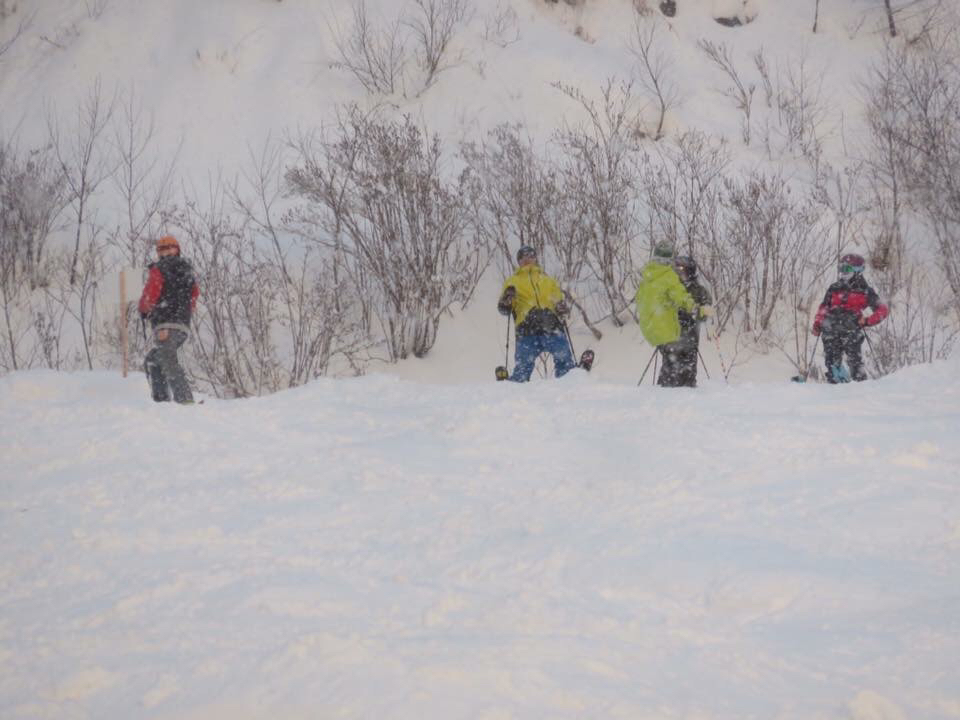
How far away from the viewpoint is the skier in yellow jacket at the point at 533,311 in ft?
28.8

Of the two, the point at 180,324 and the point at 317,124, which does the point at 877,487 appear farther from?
the point at 317,124

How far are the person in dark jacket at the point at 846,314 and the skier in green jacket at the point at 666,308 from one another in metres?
1.39

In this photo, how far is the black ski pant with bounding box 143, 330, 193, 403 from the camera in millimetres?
8031

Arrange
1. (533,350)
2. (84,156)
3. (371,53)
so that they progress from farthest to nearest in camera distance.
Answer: (371,53)
(84,156)
(533,350)

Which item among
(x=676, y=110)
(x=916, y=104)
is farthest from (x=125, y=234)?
(x=916, y=104)

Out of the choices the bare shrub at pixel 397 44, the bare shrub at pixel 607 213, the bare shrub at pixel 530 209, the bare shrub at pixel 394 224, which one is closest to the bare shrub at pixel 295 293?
the bare shrub at pixel 394 224

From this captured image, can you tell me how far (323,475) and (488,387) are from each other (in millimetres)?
2660

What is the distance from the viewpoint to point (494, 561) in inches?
152

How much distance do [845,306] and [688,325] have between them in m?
1.62

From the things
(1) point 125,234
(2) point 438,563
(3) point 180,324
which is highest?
(1) point 125,234

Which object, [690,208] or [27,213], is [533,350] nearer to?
[690,208]

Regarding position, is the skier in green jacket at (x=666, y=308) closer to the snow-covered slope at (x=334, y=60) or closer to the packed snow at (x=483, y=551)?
the packed snow at (x=483, y=551)

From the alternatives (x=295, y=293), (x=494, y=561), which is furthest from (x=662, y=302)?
(x=295, y=293)

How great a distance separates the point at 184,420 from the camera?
21.0ft
